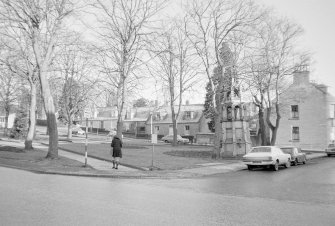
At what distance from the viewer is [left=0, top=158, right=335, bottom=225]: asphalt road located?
290 inches

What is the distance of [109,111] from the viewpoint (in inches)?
3492

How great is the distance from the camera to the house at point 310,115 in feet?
166

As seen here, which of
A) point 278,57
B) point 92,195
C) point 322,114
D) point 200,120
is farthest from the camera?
point 200,120

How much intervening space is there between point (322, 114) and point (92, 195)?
47.1 meters

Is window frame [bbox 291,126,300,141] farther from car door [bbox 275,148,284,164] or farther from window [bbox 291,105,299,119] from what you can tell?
car door [bbox 275,148,284,164]

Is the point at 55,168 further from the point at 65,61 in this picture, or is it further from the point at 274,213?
the point at 65,61

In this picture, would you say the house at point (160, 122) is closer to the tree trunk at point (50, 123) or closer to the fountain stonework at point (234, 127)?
the fountain stonework at point (234, 127)

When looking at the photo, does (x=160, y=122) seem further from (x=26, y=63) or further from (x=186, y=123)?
(x=26, y=63)

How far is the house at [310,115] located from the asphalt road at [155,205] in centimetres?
4047

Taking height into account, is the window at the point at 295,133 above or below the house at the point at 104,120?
below

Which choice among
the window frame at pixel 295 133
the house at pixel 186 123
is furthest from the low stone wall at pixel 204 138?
the window frame at pixel 295 133

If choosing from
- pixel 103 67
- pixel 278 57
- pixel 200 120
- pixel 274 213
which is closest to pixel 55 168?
pixel 103 67

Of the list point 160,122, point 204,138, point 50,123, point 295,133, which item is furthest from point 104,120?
point 50,123

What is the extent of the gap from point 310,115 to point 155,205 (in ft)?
156
